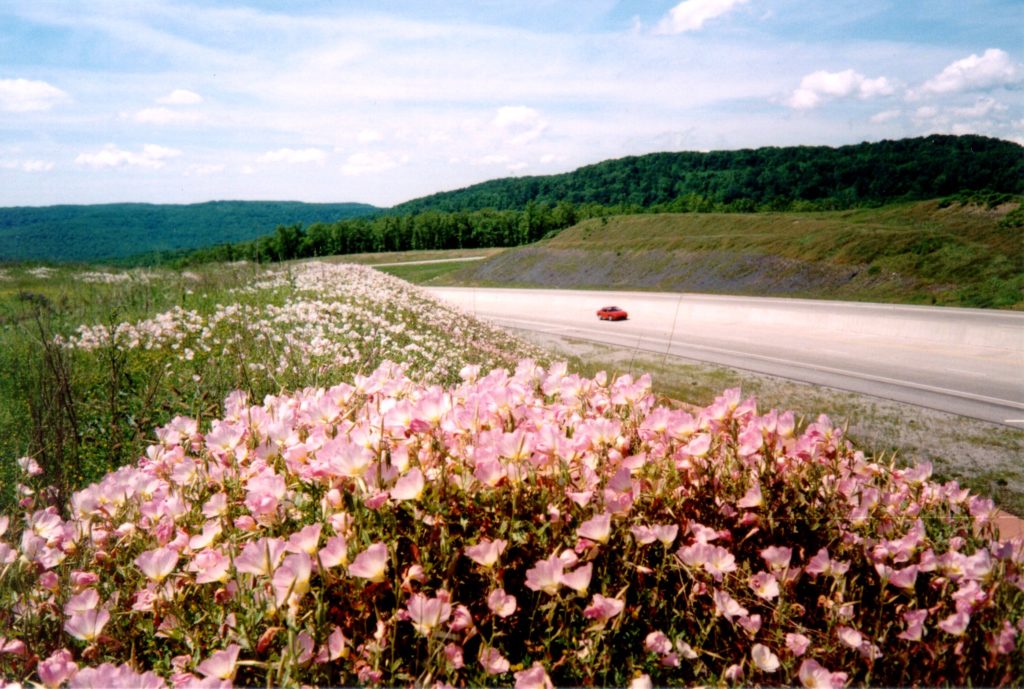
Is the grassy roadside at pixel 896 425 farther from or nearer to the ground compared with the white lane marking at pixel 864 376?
farther from the ground

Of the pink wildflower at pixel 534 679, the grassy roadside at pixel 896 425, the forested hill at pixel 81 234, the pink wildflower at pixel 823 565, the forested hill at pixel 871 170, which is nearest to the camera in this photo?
the pink wildflower at pixel 534 679

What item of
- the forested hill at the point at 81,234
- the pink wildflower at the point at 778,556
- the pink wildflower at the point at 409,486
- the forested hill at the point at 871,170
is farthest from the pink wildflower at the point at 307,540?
the forested hill at the point at 871,170

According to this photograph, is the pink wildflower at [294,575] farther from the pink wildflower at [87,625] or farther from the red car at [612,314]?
the red car at [612,314]

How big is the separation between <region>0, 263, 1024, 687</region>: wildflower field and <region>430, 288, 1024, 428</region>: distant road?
3909 mm

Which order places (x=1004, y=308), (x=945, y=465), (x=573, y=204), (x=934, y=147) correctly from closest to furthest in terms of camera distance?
1. (x=945, y=465)
2. (x=934, y=147)
3. (x=1004, y=308)
4. (x=573, y=204)

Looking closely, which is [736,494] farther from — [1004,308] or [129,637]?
[1004,308]

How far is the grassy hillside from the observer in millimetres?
22391

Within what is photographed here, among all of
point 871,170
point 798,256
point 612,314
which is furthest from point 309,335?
point 798,256

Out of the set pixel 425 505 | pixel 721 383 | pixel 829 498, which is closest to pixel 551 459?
pixel 425 505

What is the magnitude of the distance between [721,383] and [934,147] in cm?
414

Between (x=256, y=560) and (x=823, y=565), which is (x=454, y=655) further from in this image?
(x=823, y=565)

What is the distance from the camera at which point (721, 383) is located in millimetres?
10195

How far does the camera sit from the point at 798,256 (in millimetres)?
28328

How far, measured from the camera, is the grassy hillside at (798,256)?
2239 cm
